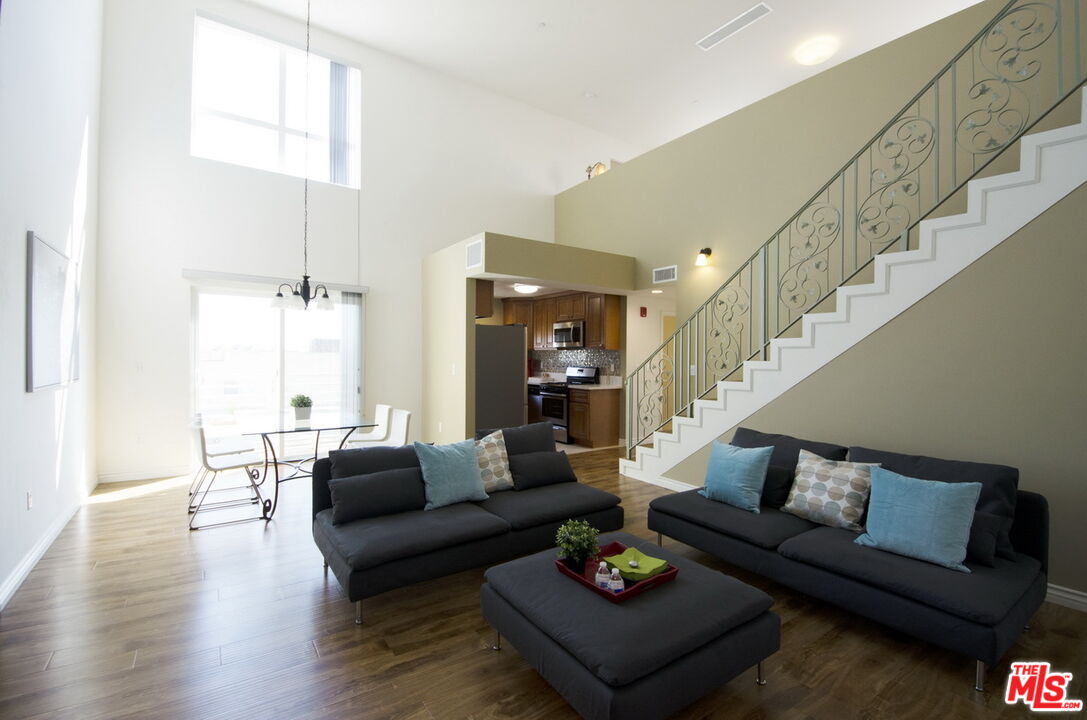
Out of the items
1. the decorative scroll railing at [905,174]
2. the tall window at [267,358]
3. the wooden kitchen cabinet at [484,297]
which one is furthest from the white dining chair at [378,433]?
the decorative scroll railing at [905,174]

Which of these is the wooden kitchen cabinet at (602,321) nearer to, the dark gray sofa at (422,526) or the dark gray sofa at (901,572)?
the dark gray sofa at (422,526)

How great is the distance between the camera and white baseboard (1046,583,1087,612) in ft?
9.06

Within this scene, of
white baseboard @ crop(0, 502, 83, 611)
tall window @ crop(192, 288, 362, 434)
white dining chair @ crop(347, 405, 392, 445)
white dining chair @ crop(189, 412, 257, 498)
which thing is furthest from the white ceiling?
white baseboard @ crop(0, 502, 83, 611)

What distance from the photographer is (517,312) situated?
354 inches

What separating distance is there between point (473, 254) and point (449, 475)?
10.7ft

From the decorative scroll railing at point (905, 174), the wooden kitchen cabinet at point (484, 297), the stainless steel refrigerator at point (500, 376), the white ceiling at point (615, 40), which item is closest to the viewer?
the decorative scroll railing at point (905, 174)

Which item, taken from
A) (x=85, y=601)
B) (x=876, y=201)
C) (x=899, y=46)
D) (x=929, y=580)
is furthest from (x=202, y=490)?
(x=899, y=46)

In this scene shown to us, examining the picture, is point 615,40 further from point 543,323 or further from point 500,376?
point 500,376

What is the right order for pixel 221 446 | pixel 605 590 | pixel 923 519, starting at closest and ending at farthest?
1. pixel 605 590
2. pixel 923 519
3. pixel 221 446

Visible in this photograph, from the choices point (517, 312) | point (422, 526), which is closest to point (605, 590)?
point (422, 526)

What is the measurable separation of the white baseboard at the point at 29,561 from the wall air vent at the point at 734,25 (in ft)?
27.0

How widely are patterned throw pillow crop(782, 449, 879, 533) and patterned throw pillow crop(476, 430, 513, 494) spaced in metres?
1.94

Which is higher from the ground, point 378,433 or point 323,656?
point 378,433

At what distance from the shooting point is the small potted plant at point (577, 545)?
231 cm
